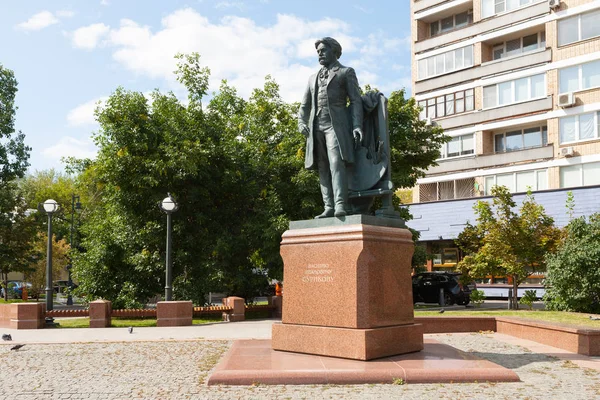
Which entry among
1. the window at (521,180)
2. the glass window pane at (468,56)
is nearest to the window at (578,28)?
the glass window pane at (468,56)

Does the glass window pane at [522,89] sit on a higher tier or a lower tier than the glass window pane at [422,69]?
lower

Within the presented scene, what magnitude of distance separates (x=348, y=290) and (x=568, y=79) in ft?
97.1

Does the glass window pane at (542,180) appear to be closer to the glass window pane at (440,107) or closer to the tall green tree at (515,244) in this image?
the glass window pane at (440,107)

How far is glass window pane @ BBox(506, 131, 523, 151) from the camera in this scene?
36750 millimetres

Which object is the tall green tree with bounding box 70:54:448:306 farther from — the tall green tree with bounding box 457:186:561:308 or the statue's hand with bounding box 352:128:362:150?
the statue's hand with bounding box 352:128:362:150

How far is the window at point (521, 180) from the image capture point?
1378 inches

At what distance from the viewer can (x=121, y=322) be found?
66.1 ft

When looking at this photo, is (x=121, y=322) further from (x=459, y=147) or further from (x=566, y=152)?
(x=459, y=147)

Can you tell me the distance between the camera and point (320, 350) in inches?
363

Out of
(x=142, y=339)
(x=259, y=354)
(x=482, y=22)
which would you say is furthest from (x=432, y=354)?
(x=482, y=22)

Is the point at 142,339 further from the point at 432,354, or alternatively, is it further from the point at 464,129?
the point at 464,129

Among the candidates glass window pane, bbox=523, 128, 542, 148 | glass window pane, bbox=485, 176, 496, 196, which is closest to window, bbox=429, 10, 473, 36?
glass window pane, bbox=523, 128, 542, 148

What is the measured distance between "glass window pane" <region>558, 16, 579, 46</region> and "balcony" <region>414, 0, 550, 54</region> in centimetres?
130

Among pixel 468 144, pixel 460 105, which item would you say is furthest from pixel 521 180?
pixel 460 105
